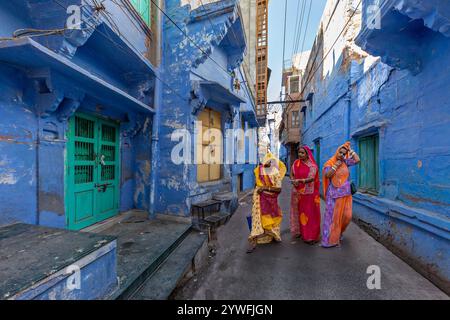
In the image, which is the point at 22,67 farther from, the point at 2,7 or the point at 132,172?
the point at 132,172

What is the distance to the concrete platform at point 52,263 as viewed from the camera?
1.24 meters

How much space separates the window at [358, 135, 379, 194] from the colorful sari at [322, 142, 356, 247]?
5.20ft

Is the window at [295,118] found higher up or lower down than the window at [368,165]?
higher up

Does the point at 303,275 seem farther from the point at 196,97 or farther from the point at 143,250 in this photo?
the point at 196,97

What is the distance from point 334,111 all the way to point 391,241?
15.0ft

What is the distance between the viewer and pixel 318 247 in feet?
11.3

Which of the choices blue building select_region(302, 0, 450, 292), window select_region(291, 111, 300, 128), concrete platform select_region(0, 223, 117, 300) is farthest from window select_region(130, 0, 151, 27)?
window select_region(291, 111, 300, 128)

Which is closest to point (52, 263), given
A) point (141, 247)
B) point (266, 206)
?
point (141, 247)

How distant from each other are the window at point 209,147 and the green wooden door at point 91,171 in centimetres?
203

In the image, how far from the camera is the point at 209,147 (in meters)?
5.67

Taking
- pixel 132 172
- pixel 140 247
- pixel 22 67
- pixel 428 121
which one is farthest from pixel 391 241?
pixel 22 67

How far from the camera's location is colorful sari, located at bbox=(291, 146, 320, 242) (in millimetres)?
3553
